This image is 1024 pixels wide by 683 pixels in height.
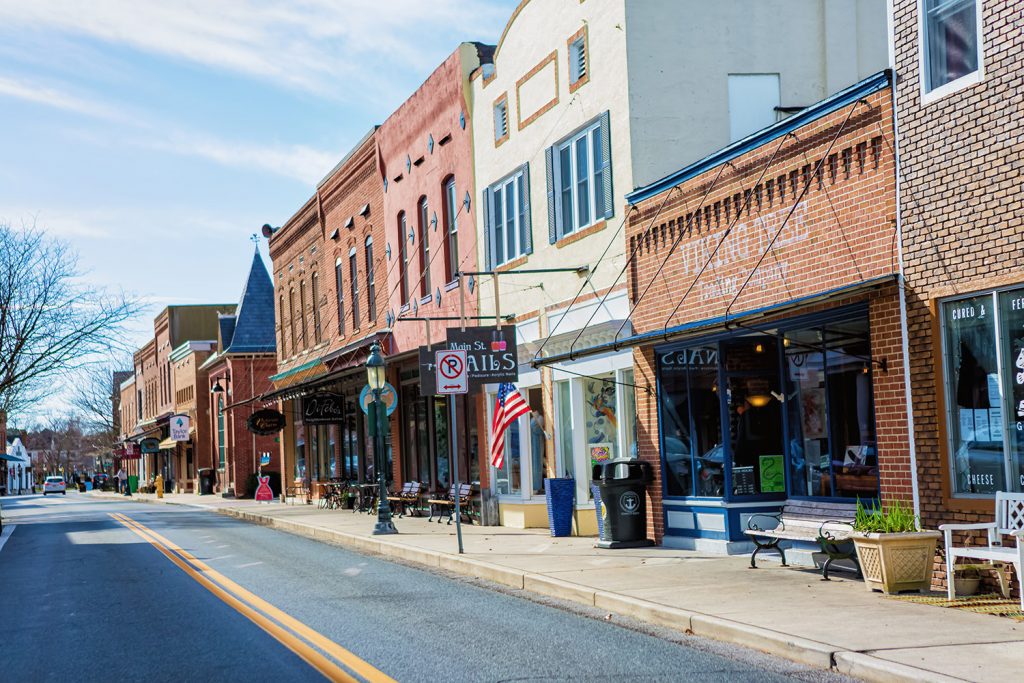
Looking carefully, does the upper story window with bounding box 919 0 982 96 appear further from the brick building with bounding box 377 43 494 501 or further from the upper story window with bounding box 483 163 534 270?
the brick building with bounding box 377 43 494 501

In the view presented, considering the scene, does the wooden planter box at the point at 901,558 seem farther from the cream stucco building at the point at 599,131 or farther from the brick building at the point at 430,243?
the brick building at the point at 430,243

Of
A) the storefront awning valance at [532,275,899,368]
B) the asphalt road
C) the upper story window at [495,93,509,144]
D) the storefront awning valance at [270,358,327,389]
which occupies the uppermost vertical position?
the upper story window at [495,93,509,144]

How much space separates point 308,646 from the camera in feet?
32.3

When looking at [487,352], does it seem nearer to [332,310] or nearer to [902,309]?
[902,309]

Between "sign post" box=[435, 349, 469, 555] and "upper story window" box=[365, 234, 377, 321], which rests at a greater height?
"upper story window" box=[365, 234, 377, 321]

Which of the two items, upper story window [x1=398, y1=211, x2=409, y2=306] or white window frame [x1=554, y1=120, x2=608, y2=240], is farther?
upper story window [x1=398, y1=211, x2=409, y2=306]

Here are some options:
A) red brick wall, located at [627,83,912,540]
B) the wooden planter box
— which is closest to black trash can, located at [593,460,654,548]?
red brick wall, located at [627,83,912,540]

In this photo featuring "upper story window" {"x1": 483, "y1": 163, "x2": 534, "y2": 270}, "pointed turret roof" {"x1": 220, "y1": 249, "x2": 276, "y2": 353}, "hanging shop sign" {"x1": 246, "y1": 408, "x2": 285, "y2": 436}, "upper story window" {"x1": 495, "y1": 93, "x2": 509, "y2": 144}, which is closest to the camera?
"upper story window" {"x1": 483, "y1": 163, "x2": 534, "y2": 270}

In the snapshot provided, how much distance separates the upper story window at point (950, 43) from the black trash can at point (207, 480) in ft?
169

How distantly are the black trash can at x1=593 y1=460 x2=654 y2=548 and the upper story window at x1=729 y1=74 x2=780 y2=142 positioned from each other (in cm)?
521

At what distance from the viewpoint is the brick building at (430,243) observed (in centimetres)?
2459

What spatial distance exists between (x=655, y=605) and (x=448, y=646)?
2.27 m

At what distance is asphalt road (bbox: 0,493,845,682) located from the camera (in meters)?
8.72

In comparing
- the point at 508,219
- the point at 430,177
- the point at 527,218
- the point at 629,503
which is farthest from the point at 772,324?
the point at 430,177
